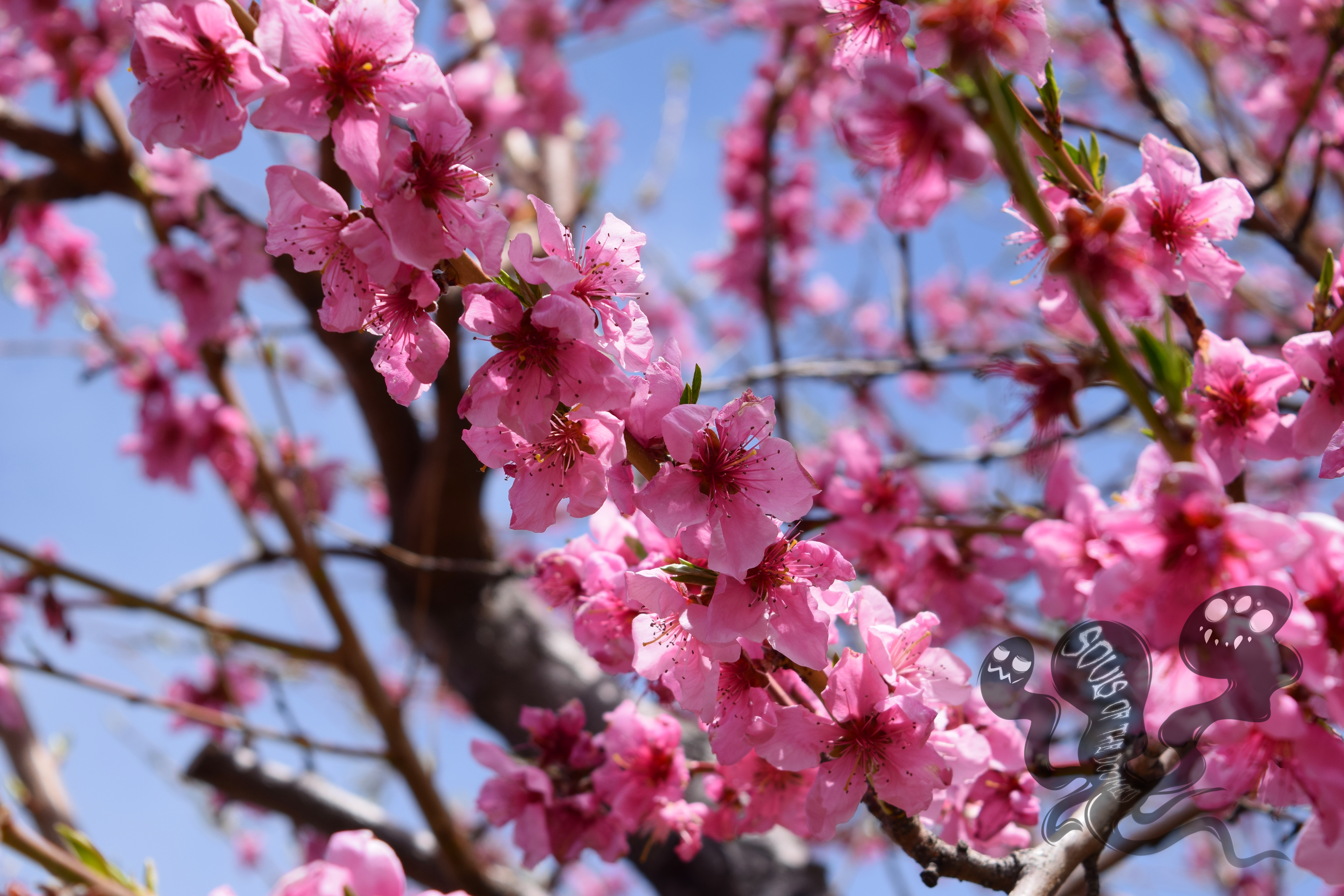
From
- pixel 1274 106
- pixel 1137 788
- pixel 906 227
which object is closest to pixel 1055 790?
pixel 1137 788

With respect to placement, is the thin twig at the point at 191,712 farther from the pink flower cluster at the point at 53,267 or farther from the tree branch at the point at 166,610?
the pink flower cluster at the point at 53,267

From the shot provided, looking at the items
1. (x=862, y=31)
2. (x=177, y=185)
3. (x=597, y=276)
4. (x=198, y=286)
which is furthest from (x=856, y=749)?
(x=177, y=185)

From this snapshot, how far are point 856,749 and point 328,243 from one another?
3.43 feet

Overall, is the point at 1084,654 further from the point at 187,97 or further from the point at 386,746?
the point at 386,746

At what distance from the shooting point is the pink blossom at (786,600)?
3.57ft

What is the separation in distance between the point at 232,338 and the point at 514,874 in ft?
7.88

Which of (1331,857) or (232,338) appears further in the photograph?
(232,338)

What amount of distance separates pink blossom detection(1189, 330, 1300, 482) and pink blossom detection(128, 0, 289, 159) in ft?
4.73

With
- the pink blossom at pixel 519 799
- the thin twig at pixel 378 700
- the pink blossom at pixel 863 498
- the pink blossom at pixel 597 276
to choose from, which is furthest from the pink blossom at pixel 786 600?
the thin twig at pixel 378 700

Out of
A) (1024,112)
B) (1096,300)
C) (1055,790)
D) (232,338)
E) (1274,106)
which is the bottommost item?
(1274,106)

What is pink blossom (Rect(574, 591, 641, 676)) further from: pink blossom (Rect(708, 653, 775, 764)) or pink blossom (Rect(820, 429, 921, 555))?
pink blossom (Rect(820, 429, 921, 555))

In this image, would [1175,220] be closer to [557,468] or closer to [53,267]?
[557,468]

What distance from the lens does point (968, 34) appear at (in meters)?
0.81

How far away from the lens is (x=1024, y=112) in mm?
1194
